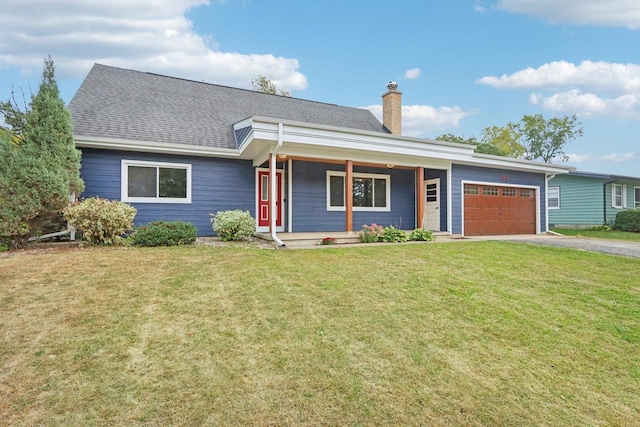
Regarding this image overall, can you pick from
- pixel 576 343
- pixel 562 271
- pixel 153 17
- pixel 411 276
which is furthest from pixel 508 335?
pixel 153 17

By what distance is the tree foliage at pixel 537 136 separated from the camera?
36.3 metres

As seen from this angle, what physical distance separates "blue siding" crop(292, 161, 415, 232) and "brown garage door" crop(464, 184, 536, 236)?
2426 millimetres

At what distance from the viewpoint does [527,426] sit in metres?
2.47

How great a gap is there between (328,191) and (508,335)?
28.4ft

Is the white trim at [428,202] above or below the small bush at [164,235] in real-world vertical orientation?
above

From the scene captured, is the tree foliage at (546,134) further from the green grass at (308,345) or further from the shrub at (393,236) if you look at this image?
the green grass at (308,345)

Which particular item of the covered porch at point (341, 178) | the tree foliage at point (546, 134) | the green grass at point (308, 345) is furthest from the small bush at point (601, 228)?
the tree foliage at point (546, 134)

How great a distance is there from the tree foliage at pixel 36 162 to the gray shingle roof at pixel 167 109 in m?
1.41

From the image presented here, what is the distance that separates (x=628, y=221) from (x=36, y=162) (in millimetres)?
24609

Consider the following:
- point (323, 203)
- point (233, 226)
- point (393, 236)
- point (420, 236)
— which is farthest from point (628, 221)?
point (233, 226)

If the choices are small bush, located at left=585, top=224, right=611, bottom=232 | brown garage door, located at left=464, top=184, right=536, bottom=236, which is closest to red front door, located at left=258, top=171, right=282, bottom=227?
brown garage door, located at left=464, top=184, right=536, bottom=236

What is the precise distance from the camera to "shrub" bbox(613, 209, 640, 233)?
54.9 ft

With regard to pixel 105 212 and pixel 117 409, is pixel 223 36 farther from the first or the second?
pixel 117 409

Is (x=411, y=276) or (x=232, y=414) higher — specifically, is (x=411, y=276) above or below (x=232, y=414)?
above
